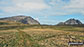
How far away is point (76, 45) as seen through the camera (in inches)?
1373

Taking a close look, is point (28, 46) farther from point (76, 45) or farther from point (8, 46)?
point (76, 45)

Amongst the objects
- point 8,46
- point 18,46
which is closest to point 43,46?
point 18,46

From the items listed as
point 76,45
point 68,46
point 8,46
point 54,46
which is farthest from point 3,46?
point 76,45

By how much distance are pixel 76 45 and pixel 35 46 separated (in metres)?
9.94

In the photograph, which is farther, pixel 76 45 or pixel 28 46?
pixel 76 45

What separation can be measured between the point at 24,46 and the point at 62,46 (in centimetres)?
873

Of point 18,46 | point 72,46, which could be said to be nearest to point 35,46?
point 18,46

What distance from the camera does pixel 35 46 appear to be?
107 feet

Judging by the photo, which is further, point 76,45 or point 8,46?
point 76,45

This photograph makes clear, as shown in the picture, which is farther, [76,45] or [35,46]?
[76,45]

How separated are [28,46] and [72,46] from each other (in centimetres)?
1015

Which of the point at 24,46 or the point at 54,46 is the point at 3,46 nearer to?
the point at 24,46

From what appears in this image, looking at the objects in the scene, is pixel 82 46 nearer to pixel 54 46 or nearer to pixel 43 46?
pixel 54 46

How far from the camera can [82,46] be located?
33562mm
